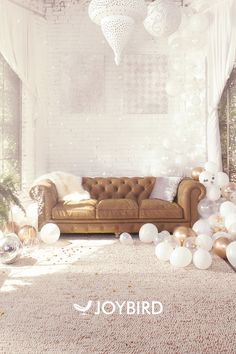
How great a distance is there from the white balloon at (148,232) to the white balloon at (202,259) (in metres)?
1.02

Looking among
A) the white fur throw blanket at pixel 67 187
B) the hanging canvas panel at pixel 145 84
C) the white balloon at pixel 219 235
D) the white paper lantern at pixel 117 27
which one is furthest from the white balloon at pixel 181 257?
the hanging canvas panel at pixel 145 84

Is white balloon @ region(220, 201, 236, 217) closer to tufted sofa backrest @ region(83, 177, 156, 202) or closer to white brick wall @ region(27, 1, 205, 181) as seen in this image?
tufted sofa backrest @ region(83, 177, 156, 202)

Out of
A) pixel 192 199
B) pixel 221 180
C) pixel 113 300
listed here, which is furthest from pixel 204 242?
pixel 221 180

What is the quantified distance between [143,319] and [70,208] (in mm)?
2742

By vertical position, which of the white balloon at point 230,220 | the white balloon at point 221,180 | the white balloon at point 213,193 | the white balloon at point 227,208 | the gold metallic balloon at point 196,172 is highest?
the gold metallic balloon at point 196,172

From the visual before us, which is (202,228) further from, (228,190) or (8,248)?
Answer: (8,248)

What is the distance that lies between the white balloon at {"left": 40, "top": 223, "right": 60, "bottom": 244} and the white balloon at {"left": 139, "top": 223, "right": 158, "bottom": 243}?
95cm

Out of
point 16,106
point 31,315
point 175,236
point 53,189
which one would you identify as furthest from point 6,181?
point 16,106

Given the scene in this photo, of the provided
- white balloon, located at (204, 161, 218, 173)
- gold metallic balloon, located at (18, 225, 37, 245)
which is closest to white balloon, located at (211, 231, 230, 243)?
white balloon, located at (204, 161, 218, 173)

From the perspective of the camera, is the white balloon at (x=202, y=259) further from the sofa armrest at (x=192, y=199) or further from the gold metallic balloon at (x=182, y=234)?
the sofa armrest at (x=192, y=199)

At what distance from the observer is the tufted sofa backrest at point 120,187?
5949 millimetres

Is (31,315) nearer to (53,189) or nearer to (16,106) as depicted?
(53,189)

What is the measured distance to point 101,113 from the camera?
6457 millimetres

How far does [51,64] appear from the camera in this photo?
6430 mm
